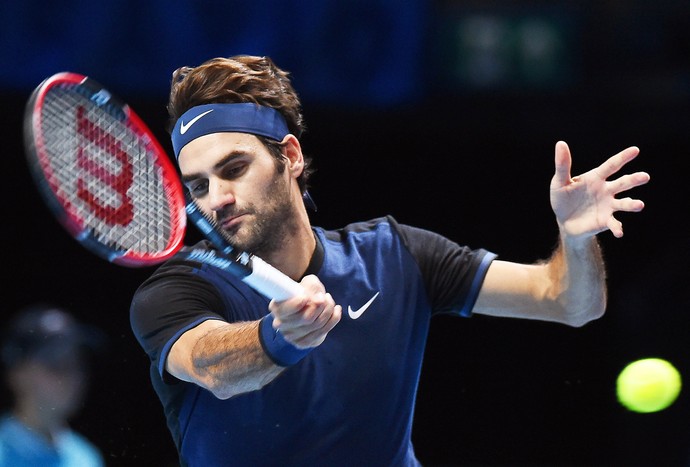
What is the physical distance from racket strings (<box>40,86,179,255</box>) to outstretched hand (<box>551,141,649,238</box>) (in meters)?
1.06

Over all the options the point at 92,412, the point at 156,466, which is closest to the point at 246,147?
the point at 92,412

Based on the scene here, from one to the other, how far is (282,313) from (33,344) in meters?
2.85

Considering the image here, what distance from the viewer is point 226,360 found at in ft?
8.75

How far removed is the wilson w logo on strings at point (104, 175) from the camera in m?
2.81

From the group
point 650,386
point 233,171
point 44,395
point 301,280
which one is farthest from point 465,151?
point 301,280

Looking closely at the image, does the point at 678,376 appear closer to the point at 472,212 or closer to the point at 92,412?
the point at 472,212

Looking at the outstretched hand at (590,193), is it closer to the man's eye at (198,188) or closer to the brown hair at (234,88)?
the brown hair at (234,88)

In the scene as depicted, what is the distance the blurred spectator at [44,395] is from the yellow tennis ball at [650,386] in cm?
245

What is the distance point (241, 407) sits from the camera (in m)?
3.02

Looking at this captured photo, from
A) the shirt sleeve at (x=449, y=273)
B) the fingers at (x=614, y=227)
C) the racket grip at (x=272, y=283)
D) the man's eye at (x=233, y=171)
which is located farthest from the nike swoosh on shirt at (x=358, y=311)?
the fingers at (x=614, y=227)

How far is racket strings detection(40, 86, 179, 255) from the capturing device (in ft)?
8.98

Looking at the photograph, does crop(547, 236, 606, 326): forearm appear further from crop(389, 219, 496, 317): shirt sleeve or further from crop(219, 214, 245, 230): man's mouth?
crop(219, 214, 245, 230): man's mouth

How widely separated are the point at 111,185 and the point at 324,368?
0.74 metres

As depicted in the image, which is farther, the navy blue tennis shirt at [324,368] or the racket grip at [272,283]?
the navy blue tennis shirt at [324,368]
